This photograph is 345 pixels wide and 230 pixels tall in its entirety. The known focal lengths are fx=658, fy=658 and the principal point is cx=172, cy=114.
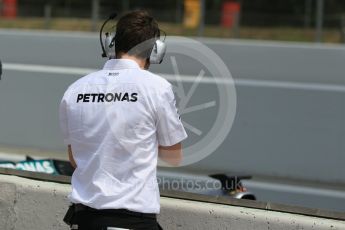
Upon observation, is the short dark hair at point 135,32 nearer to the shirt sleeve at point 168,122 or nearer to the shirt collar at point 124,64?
the shirt collar at point 124,64

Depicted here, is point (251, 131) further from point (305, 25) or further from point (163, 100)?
point (305, 25)

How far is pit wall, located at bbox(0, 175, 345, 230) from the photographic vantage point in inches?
125

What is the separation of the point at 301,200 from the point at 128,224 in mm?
4005

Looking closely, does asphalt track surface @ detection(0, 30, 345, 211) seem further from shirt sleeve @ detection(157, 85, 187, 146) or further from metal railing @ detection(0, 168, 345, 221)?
shirt sleeve @ detection(157, 85, 187, 146)

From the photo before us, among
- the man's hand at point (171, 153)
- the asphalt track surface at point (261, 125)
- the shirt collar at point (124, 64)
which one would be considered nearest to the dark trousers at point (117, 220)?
the man's hand at point (171, 153)

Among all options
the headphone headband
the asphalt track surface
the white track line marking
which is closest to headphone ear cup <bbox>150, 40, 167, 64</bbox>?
the headphone headband

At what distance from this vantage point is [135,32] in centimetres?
267

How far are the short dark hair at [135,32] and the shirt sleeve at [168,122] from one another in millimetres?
223

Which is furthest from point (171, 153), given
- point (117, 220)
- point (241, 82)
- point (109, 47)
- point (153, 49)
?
point (241, 82)

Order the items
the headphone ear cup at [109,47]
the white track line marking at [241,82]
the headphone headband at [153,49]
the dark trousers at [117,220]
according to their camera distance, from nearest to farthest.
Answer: the dark trousers at [117,220]
the headphone headband at [153,49]
the headphone ear cup at [109,47]
the white track line marking at [241,82]

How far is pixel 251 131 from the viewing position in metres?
6.76

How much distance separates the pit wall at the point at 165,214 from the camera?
3.17 meters

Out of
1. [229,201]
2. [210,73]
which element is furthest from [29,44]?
[229,201]

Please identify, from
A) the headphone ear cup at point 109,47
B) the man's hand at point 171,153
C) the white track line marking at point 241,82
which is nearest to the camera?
the man's hand at point 171,153
